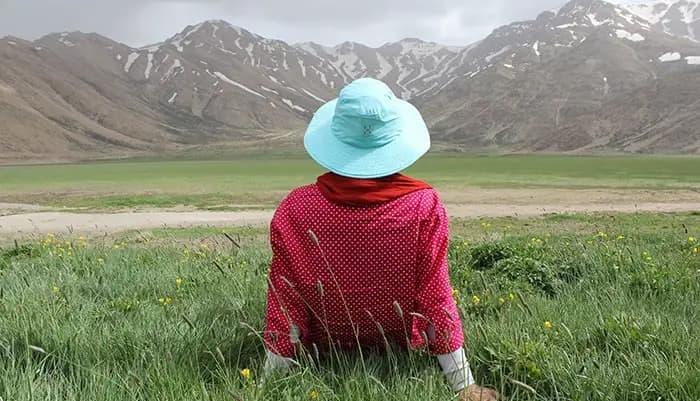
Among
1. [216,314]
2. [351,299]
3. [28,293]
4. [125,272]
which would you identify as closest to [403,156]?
[351,299]

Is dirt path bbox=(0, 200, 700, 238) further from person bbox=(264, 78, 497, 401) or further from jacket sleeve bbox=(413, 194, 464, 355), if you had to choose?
jacket sleeve bbox=(413, 194, 464, 355)

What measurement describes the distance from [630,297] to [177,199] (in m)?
30.0

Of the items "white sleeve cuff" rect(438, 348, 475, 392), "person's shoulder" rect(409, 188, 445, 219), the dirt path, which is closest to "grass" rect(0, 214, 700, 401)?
"white sleeve cuff" rect(438, 348, 475, 392)

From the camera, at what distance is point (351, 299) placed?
2967mm

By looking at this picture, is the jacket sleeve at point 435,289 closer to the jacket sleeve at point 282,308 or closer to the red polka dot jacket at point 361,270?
the red polka dot jacket at point 361,270

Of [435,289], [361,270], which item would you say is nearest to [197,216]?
[361,270]

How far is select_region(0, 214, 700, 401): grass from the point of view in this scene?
103 inches

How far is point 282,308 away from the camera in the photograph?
9.54 ft

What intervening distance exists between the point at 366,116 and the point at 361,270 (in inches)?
26.5

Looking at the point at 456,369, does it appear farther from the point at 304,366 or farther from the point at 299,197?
the point at 299,197

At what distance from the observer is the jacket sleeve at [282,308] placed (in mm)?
2920

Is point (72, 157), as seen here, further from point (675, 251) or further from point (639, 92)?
point (675, 251)

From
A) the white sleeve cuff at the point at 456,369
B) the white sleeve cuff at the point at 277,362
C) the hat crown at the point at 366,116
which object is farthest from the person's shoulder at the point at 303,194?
the white sleeve cuff at the point at 456,369

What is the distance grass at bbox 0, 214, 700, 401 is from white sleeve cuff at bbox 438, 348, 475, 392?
61 mm
